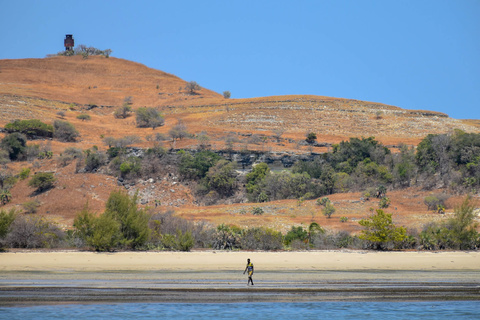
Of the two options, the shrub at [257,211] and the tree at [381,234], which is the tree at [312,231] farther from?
the shrub at [257,211]

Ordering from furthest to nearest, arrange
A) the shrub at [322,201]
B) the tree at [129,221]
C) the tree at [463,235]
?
the shrub at [322,201]
the tree at [463,235]
the tree at [129,221]

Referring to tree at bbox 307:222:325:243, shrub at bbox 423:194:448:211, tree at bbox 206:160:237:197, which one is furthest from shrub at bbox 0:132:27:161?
shrub at bbox 423:194:448:211

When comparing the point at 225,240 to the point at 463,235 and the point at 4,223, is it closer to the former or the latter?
the point at 4,223

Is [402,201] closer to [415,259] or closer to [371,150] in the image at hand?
[371,150]

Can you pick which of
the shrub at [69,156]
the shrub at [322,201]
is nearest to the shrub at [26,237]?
the shrub at [322,201]

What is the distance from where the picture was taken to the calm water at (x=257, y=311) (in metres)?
15.2

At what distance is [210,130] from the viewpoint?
73062 millimetres

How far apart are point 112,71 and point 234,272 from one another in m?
102

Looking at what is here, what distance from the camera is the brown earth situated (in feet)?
147

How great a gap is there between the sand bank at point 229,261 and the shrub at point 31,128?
43609 mm

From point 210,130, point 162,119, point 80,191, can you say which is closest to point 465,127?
point 210,130

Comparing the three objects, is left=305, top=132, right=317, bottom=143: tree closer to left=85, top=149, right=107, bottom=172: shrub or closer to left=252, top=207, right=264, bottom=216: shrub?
left=85, top=149, right=107, bottom=172: shrub

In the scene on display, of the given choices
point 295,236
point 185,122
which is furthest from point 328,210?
point 185,122

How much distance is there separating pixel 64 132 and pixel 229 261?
49.2 meters
